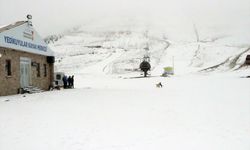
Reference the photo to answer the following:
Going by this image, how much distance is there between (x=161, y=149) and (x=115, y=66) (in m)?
81.4

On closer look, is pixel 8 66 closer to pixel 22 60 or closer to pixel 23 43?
pixel 22 60

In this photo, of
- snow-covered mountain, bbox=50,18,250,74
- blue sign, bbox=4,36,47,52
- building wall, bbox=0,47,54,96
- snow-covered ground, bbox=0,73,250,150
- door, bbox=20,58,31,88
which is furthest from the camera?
snow-covered mountain, bbox=50,18,250,74

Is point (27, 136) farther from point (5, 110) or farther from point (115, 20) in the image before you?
point (115, 20)

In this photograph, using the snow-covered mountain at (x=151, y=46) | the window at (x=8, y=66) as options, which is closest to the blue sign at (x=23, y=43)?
the window at (x=8, y=66)

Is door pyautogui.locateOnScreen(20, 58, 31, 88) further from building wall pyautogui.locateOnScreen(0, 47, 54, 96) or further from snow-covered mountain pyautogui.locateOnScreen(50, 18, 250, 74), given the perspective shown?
snow-covered mountain pyautogui.locateOnScreen(50, 18, 250, 74)

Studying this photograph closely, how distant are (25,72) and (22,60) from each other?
1125 mm

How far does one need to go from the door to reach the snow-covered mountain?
50602 mm

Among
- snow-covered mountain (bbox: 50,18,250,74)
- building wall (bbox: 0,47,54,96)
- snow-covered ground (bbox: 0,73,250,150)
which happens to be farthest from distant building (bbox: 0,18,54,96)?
snow-covered mountain (bbox: 50,18,250,74)

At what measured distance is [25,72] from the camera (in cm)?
2573

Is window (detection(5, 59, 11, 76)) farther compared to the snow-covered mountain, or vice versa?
the snow-covered mountain

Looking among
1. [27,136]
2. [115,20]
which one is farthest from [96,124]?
[115,20]

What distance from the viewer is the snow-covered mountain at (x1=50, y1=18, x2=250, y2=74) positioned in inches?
3368

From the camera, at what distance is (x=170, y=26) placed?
555ft

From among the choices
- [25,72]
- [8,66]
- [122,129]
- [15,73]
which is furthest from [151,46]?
[122,129]
